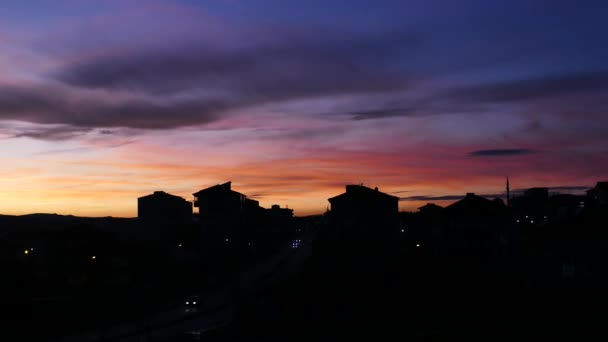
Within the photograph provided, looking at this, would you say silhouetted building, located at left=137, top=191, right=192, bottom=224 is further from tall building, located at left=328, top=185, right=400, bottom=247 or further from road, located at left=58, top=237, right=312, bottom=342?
road, located at left=58, top=237, right=312, bottom=342

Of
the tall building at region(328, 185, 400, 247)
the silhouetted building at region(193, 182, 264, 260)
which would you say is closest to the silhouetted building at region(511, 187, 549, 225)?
the tall building at region(328, 185, 400, 247)

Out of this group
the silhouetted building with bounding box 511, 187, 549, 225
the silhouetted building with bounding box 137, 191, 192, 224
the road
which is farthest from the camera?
the silhouetted building with bounding box 137, 191, 192, 224

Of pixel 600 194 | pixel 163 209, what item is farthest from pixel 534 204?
pixel 163 209

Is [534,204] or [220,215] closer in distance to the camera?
[220,215]

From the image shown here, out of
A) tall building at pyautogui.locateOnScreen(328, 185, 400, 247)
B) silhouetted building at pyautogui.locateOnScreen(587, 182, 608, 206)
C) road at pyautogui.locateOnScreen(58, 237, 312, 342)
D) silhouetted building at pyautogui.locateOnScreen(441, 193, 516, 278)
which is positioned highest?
silhouetted building at pyautogui.locateOnScreen(587, 182, 608, 206)

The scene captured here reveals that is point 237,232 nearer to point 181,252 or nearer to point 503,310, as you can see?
point 181,252

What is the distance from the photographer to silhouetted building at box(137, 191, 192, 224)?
149875 mm

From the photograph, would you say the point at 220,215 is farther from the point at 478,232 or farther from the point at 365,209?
the point at 478,232

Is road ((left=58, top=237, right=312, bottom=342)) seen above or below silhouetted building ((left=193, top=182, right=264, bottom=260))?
below

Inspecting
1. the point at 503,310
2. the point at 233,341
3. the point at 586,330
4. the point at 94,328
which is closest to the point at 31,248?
the point at 94,328

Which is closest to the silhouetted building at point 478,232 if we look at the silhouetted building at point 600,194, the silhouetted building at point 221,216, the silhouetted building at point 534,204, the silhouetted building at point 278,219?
the silhouetted building at point 600,194

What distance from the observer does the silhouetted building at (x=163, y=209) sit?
150m

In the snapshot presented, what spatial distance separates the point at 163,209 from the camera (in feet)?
494

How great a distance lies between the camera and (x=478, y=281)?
A: 168 feet
